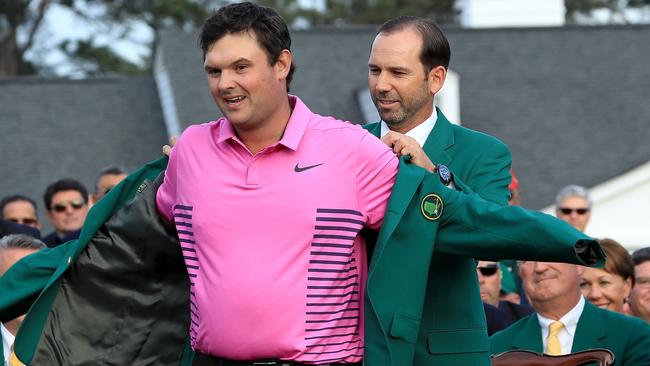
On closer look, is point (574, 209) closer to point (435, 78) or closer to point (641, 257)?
point (641, 257)

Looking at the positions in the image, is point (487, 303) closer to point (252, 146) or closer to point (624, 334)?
point (624, 334)

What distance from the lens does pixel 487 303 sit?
886cm

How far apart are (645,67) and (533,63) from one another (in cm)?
207

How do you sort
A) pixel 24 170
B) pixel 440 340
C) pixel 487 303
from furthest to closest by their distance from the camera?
pixel 24 170 < pixel 487 303 < pixel 440 340

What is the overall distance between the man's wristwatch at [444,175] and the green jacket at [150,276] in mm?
159

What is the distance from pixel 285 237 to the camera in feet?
14.7

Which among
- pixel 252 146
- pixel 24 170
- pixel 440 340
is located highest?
pixel 24 170

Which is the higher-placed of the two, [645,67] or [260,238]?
[645,67]

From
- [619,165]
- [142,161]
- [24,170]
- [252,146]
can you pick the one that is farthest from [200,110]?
[252,146]

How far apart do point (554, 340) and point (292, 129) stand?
3447 millimetres

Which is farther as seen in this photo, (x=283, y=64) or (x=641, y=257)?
(x=641, y=257)

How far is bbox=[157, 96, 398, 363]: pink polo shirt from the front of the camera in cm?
445

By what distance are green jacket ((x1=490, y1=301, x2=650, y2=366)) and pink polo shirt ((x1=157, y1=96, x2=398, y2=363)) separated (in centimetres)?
275

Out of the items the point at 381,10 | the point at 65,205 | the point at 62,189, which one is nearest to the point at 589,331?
the point at 65,205
